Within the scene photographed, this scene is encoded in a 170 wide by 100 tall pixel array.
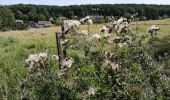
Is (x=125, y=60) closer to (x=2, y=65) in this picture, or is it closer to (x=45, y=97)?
(x=45, y=97)

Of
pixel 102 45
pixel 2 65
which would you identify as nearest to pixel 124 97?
pixel 102 45

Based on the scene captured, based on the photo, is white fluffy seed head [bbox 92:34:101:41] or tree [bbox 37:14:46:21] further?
tree [bbox 37:14:46:21]

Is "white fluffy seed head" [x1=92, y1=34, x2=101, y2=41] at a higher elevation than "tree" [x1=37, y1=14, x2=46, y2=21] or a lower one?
higher

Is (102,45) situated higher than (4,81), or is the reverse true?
(102,45)

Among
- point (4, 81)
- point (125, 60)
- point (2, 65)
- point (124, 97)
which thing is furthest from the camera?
point (2, 65)

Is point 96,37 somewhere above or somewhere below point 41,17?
above

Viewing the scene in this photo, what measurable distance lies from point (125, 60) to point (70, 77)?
1.81ft

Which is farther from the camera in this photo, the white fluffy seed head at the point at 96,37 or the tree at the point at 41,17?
the tree at the point at 41,17

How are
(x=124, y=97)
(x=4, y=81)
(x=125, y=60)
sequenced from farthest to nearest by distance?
(x=4, y=81) → (x=125, y=60) → (x=124, y=97)

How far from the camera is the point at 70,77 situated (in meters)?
4.75

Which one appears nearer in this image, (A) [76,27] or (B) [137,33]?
(A) [76,27]

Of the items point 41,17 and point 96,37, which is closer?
point 96,37

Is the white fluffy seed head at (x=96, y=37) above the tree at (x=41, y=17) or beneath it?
above

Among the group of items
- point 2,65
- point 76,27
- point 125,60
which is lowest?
point 2,65
